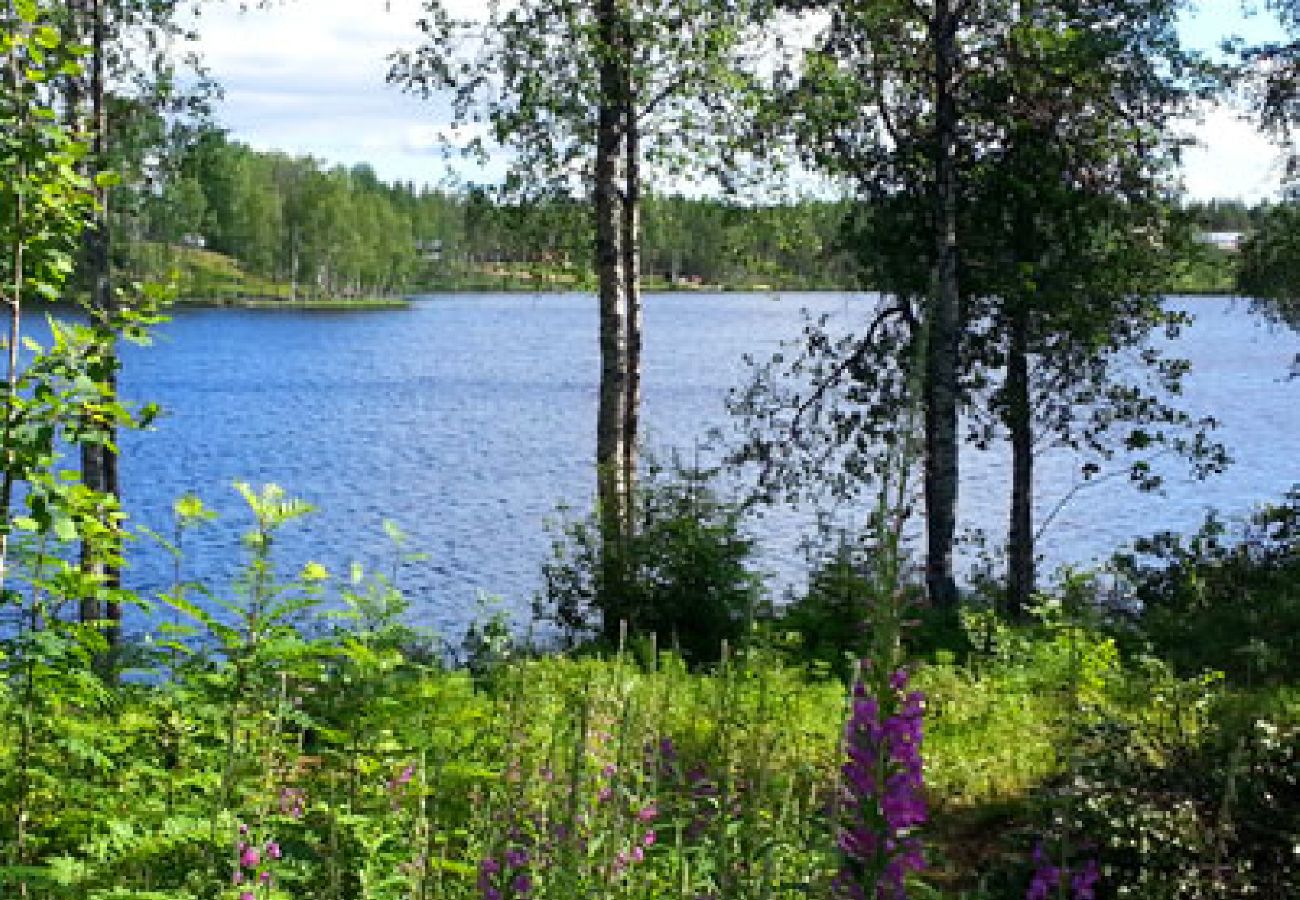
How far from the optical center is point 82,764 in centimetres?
506

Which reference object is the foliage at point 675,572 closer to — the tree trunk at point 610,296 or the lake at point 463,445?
the tree trunk at point 610,296

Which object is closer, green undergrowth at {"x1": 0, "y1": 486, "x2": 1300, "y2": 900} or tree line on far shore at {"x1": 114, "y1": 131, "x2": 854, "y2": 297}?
green undergrowth at {"x1": 0, "y1": 486, "x2": 1300, "y2": 900}

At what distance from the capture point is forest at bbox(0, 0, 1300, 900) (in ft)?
15.4

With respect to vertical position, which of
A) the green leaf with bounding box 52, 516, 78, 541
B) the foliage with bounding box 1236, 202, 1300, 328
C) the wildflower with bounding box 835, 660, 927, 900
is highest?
the foliage with bounding box 1236, 202, 1300, 328

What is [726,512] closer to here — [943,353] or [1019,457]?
[943,353]

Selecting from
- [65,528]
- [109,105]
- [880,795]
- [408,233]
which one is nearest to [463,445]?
[109,105]

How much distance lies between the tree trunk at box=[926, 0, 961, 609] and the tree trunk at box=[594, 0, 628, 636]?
10.3 ft

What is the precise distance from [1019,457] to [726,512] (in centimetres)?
425

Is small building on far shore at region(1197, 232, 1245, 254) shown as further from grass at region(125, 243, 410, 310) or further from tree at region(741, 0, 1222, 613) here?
grass at region(125, 243, 410, 310)

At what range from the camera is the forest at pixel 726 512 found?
470cm

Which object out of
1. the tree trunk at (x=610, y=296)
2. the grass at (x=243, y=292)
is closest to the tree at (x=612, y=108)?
the tree trunk at (x=610, y=296)

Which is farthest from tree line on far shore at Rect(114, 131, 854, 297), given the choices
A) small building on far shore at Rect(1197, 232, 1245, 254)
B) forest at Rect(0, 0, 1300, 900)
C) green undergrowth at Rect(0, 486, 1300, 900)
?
small building on far shore at Rect(1197, 232, 1245, 254)

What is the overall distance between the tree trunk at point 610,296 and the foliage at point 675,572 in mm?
169

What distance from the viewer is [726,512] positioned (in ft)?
45.7
